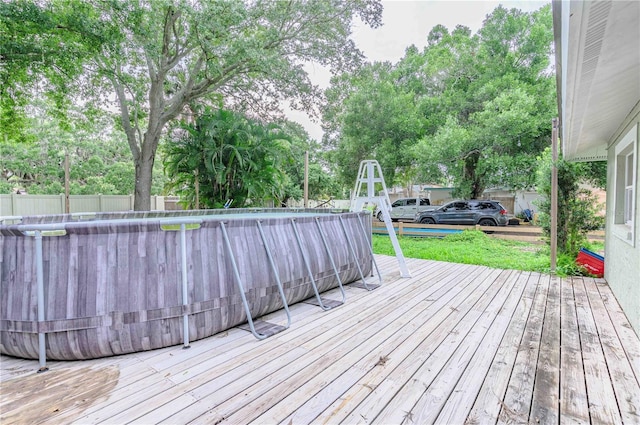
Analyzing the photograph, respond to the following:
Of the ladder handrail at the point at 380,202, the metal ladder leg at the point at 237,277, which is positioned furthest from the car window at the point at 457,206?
the metal ladder leg at the point at 237,277

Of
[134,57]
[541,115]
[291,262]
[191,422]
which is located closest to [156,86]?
[134,57]

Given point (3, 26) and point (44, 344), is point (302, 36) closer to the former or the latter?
point (3, 26)

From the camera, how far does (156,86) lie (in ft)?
26.4

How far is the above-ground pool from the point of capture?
2.05 m

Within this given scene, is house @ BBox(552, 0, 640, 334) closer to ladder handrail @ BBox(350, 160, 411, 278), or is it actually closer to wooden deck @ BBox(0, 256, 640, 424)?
wooden deck @ BBox(0, 256, 640, 424)

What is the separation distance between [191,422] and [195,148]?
261 inches

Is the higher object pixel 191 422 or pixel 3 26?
pixel 3 26

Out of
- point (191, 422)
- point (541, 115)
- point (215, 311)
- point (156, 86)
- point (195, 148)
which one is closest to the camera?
point (191, 422)

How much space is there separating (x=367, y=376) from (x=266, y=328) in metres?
1.09

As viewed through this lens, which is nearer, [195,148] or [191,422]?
[191,422]

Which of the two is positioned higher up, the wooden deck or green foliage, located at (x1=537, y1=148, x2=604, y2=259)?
green foliage, located at (x1=537, y1=148, x2=604, y2=259)

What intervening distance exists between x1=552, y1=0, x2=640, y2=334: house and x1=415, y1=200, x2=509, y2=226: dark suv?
528 centimetres

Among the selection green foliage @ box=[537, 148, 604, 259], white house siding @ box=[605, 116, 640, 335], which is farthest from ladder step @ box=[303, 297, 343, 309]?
green foliage @ box=[537, 148, 604, 259]

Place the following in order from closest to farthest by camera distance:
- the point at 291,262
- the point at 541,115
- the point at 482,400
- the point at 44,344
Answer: the point at 482,400 → the point at 44,344 → the point at 291,262 → the point at 541,115
